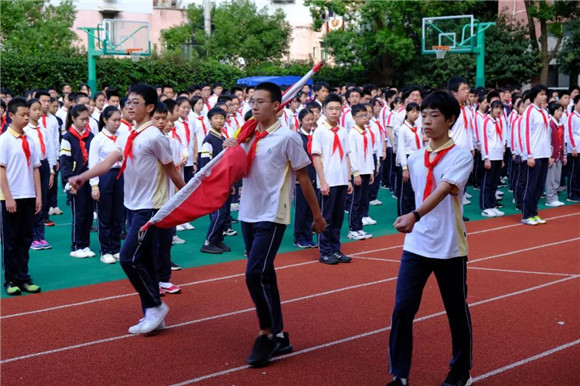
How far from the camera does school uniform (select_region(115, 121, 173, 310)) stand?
6.37 metres

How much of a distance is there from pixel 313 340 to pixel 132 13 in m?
40.9

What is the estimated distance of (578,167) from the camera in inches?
595

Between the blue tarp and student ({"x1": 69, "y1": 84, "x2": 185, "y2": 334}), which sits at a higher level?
the blue tarp

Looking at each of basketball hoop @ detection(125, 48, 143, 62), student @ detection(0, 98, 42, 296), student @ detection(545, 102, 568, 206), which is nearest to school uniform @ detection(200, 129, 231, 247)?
student @ detection(0, 98, 42, 296)

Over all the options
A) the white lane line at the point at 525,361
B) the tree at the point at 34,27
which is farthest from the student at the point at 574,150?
the tree at the point at 34,27

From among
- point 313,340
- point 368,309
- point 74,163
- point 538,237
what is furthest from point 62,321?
point 538,237

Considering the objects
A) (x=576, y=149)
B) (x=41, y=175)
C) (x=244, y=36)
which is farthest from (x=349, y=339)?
(x=244, y=36)

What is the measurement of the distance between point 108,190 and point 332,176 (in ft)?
8.99

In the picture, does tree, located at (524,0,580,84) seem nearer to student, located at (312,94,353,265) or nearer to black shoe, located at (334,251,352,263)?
student, located at (312,94,353,265)

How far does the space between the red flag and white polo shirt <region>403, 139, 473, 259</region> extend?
4.29ft

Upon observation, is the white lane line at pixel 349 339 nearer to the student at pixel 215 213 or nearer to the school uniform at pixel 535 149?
the student at pixel 215 213

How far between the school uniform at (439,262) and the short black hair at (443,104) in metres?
0.19

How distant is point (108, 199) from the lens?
30.8 ft

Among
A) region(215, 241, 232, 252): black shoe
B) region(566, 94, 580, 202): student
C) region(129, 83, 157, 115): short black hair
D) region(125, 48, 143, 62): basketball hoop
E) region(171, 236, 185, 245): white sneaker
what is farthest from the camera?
region(125, 48, 143, 62): basketball hoop
